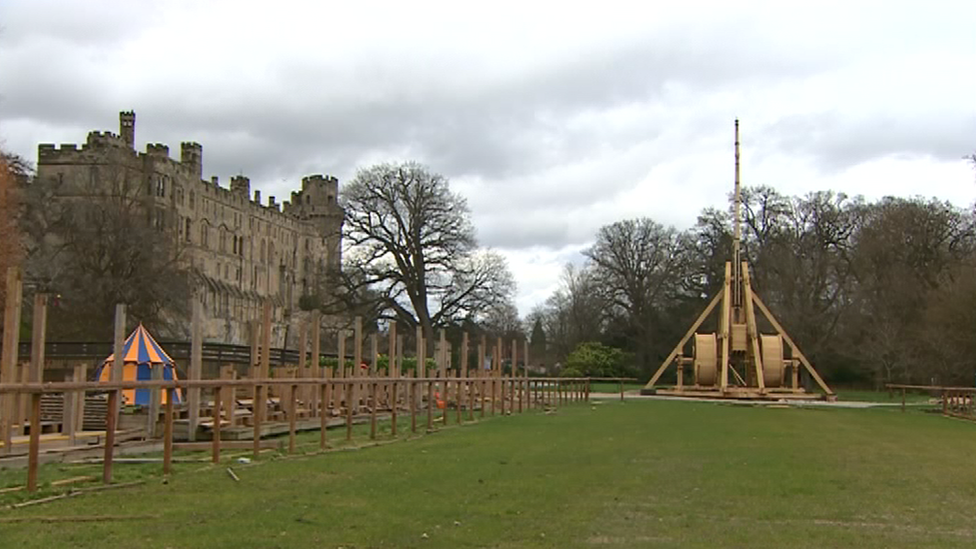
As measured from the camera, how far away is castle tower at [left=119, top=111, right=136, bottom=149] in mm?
79562

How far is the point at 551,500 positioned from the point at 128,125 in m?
76.3

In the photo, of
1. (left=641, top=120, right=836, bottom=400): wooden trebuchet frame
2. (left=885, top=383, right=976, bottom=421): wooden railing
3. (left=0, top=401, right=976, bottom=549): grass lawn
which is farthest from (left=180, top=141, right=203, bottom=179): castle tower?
(left=0, top=401, right=976, bottom=549): grass lawn

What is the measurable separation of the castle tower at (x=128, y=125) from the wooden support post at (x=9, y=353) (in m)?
64.8

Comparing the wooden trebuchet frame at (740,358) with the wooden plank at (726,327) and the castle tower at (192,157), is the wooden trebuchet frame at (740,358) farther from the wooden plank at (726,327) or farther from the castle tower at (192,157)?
the castle tower at (192,157)

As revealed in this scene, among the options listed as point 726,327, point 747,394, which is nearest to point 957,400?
point 747,394

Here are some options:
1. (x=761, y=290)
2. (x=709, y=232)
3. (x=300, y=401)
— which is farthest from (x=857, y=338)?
(x=300, y=401)

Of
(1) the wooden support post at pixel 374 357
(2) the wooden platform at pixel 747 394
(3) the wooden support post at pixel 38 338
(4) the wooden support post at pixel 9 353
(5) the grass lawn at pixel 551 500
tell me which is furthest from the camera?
(2) the wooden platform at pixel 747 394

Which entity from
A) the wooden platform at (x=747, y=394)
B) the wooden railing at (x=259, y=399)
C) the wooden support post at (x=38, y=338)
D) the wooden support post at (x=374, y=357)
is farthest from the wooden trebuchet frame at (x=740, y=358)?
the wooden support post at (x=38, y=338)

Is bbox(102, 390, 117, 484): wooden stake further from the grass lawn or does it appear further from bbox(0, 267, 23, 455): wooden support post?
bbox(0, 267, 23, 455): wooden support post

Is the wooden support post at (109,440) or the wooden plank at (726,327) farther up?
the wooden plank at (726,327)

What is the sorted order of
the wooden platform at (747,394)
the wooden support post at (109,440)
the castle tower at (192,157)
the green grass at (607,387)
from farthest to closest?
the castle tower at (192,157)
the green grass at (607,387)
the wooden platform at (747,394)
the wooden support post at (109,440)

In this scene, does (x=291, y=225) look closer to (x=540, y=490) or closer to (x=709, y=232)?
(x=709, y=232)

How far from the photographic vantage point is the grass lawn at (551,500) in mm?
7969

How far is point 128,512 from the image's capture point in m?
8.94
